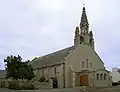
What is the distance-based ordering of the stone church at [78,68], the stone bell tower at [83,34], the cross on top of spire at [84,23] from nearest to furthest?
the stone church at [78,68]
the stone bell tower at [83,34]
the cross on top of spire at [84,23]

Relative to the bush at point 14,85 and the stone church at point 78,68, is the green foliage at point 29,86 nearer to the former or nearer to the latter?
the bush at point 14,85

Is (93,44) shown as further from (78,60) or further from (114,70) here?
(114,70)

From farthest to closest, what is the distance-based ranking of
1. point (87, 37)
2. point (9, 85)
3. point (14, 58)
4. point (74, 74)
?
point (87, 37) < point (74, 74) < point (14, 58) < point (9, 85)

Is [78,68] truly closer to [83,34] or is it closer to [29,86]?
[83,34]

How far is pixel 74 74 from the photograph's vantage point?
5738 cm

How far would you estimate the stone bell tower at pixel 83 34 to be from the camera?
220ft

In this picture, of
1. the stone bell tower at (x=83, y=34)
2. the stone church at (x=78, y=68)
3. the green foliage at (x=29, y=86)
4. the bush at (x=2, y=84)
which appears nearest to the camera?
the green foliage at (x=29, y=86)

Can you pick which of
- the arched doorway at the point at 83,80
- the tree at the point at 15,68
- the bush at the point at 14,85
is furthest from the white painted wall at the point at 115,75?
the bush at the point at 14,85

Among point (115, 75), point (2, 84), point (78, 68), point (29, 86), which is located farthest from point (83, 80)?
point (115, 75)

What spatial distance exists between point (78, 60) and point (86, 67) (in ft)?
10.1

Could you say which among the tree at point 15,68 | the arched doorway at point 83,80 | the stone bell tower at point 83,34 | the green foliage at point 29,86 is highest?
the stone bell tower at point 83,34

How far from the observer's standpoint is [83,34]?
222 ft

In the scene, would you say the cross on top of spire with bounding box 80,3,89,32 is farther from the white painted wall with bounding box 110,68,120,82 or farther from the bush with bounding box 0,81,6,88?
the bush with bounding box 0,81,6,88

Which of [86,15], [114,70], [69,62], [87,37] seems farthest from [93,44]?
[114,70]
